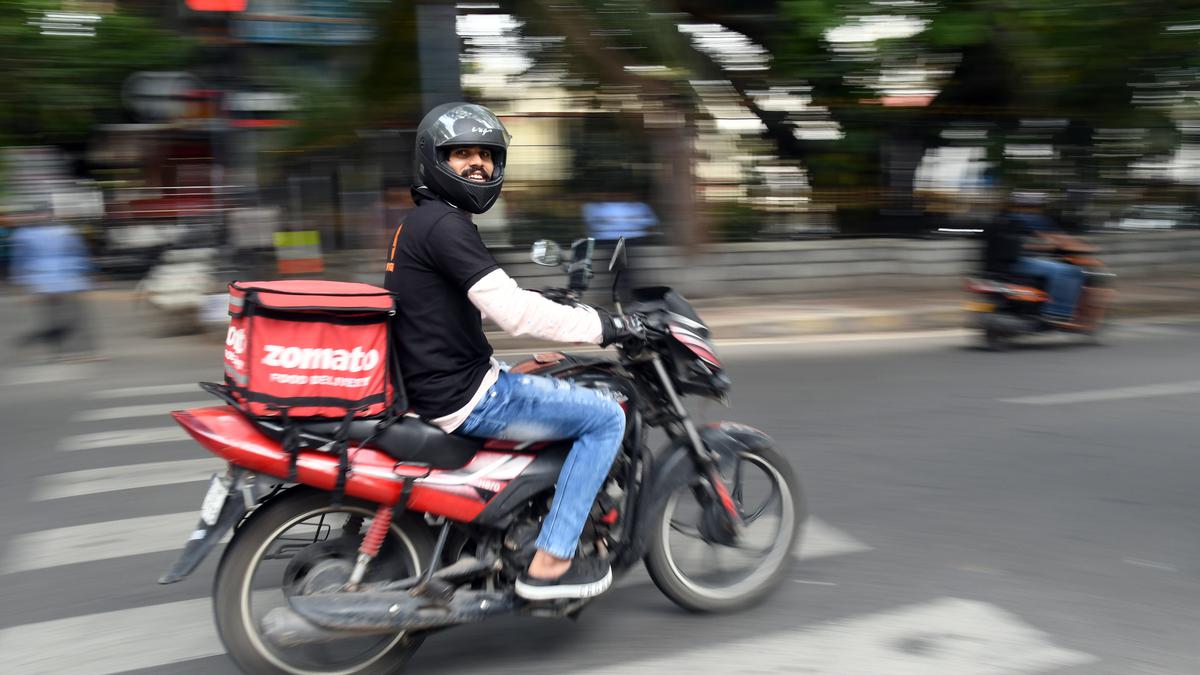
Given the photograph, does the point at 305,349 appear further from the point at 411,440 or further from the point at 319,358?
the point at 411,440

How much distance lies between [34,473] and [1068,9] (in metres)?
10.9

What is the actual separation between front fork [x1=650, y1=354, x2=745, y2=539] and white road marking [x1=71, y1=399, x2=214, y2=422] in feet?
15.8

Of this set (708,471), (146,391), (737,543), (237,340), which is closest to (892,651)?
(737,543)

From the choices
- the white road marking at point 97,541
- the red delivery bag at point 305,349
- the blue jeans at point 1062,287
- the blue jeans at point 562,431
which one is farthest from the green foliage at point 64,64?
the blue jeans at point 562,431

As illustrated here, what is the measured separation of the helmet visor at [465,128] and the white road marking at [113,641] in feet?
6.49

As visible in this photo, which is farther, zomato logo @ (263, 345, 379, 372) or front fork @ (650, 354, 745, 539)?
front fork @ (650, 354, 745, 539)

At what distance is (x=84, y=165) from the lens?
63.3 feet

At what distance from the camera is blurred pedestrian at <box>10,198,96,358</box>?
32.0 feet

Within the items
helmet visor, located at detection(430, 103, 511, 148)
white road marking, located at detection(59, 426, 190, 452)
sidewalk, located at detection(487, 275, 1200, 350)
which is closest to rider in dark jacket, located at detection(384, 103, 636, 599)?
helmet visor, located at detection(430, 103, 511, 148)

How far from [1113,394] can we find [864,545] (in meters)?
3.98

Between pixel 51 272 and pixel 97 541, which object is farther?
pixel 51 272

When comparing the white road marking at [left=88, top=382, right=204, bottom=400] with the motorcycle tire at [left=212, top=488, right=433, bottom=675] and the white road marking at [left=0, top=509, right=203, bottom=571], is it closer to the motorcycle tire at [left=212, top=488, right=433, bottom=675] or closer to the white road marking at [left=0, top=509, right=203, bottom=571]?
the white road marking at [left=0, top=509, right=203, bottom=571]

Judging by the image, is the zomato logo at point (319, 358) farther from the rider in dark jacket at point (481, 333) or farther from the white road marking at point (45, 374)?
the white road marking at point (45, 374)

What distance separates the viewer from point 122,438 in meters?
6.71
